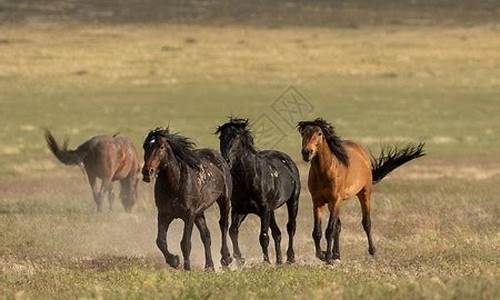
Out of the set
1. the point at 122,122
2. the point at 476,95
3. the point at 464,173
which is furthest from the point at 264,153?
the point at 476,95

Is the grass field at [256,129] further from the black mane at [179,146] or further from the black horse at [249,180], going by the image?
the black mane at [179,146]

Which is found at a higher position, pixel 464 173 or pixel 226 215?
pixel 226 215

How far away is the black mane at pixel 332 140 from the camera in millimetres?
16448

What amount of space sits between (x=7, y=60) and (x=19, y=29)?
24.4 m

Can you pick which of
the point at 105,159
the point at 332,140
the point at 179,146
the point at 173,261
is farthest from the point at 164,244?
the point at 105,159

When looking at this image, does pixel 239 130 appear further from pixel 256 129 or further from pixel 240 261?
pixel 256 129

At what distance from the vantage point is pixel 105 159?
24.6 metres

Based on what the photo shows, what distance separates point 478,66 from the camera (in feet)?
234

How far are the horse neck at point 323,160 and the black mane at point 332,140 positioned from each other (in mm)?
170

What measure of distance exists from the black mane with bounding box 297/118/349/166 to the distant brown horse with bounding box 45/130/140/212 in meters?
8.40

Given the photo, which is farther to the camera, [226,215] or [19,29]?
[19,29]

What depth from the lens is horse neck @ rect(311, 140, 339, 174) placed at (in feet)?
53.9

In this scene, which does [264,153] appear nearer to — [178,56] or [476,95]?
[476,95]

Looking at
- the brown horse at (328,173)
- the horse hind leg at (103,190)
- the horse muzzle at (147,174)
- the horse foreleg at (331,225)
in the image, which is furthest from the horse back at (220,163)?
the horse hind leg at (103,190)
